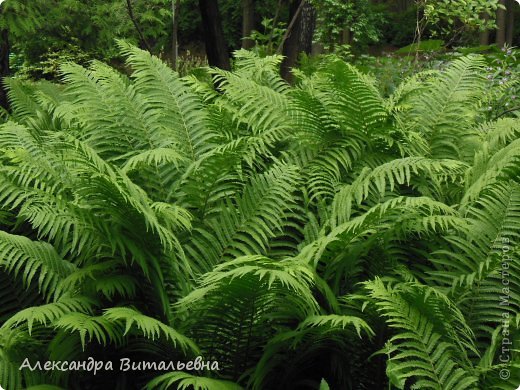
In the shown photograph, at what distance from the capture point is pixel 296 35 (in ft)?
28.2

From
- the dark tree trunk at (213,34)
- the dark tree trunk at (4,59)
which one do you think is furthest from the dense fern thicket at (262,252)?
the dark tree trunk at (213,34)

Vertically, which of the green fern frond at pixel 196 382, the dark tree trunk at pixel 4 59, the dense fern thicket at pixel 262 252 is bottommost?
the green fern frond at pixel 196 382

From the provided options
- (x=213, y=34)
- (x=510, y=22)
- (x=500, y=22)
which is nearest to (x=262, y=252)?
(x=213, y=34)

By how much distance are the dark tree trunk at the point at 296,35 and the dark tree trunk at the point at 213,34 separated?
0.94m

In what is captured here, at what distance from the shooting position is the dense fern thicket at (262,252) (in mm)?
2838

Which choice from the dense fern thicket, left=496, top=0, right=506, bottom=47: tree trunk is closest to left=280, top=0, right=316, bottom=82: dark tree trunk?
the dense fern thicket

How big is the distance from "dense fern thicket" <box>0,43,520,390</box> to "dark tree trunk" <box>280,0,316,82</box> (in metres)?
3.90

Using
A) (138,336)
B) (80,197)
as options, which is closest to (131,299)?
(138,336)

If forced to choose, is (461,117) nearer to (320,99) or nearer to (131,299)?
(320,99)

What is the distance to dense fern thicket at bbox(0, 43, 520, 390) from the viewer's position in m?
2.84

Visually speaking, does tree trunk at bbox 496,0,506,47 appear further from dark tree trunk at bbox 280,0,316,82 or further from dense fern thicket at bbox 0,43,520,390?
dense fern thicket at bbox 0,43,520,390

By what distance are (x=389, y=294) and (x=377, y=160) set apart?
128 centimetres

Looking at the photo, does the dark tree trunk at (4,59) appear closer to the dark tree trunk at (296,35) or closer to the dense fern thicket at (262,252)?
the dense fern thicket at (262,252)

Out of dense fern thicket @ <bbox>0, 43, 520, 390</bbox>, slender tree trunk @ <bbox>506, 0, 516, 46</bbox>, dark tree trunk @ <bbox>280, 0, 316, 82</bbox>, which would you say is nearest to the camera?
dense fern thicket @ <bbox>0, 43, 520, 390</bbox>
